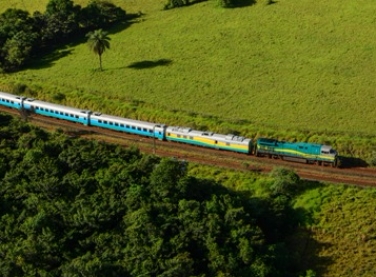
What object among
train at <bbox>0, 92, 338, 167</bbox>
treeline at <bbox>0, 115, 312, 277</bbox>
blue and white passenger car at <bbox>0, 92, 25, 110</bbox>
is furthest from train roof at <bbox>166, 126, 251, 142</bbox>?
blue and white passenger car at <bbox>0, 92, 25, 110</bbox>

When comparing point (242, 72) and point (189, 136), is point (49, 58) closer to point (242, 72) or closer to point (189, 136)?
point (242, 72)

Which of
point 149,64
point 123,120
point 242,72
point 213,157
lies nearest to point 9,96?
point 123,120

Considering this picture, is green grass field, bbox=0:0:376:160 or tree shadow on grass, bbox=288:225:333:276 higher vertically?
green grass field, bbox=0:0:376:160

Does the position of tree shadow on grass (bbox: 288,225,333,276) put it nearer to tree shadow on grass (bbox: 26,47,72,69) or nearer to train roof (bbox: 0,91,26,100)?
train roof (bbox: 0,91,26,100)

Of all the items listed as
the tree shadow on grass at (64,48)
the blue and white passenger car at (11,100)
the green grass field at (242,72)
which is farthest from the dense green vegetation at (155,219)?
the tree shadow on grass at (64,48)

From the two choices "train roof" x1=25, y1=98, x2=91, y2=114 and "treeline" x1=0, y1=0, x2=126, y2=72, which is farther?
"treeline" x1=0, y1=0, x2=126, y2=72

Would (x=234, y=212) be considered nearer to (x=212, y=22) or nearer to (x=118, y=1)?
(x=212, y=22)

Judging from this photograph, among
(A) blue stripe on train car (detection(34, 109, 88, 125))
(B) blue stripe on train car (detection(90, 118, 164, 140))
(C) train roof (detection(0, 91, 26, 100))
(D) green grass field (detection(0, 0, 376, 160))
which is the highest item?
(D) green grass field (detection(0, 0, 376, 160))
